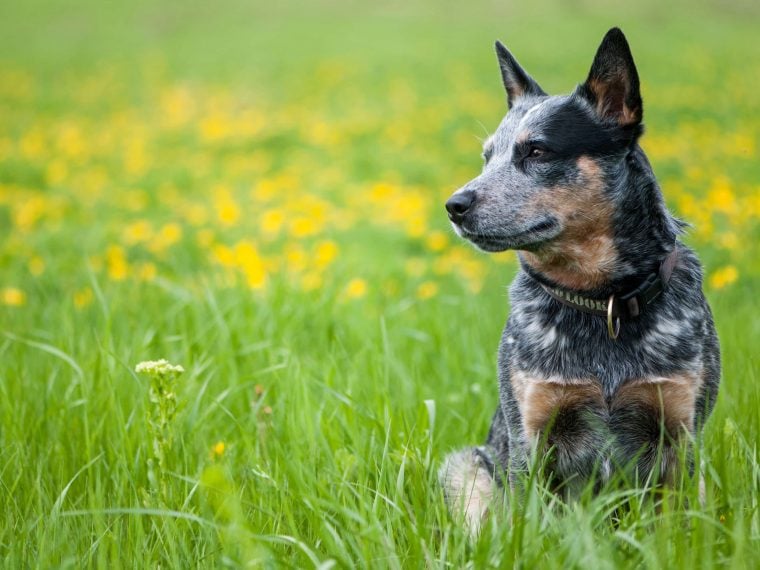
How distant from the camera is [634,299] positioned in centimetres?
270

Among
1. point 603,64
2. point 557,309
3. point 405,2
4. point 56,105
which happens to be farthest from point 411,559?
point 405,2

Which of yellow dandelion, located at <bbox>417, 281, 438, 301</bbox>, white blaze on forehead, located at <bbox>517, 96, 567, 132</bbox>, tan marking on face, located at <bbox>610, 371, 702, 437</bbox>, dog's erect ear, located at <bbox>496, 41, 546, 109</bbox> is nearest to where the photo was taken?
tan marking on face, located at <bbox>610, 371, 702, 437</bbox>

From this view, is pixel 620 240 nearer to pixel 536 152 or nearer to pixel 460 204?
pixel 536 152

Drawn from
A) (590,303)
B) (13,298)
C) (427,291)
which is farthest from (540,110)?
(13,298)

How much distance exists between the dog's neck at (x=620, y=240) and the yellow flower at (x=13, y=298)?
346 cm

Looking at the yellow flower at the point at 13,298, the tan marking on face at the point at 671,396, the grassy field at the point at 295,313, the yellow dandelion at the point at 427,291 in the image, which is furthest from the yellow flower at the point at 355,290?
the tan marking on face at the point at 671,396

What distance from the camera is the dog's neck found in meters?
2.79

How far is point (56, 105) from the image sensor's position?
14.6 m

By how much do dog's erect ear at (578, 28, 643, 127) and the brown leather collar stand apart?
517mm

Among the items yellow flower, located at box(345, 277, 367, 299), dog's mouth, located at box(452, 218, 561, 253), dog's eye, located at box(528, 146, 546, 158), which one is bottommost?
yellow flower, located at box(345, 277, 367, 299)

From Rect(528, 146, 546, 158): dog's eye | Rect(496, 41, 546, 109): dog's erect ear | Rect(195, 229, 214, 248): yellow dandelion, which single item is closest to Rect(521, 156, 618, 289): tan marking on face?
Rect(528, 146, 546, 158): dog's eye

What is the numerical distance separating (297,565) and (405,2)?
22117 mm

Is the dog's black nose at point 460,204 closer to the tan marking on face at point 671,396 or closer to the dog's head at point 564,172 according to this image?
the dog's head at point 564,172

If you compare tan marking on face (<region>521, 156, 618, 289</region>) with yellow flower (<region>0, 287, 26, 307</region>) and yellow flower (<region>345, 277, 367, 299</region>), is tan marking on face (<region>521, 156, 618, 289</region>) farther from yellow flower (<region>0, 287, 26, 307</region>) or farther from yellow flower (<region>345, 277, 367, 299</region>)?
yellow flower (<region>0, 287, 26, 307</region>)
